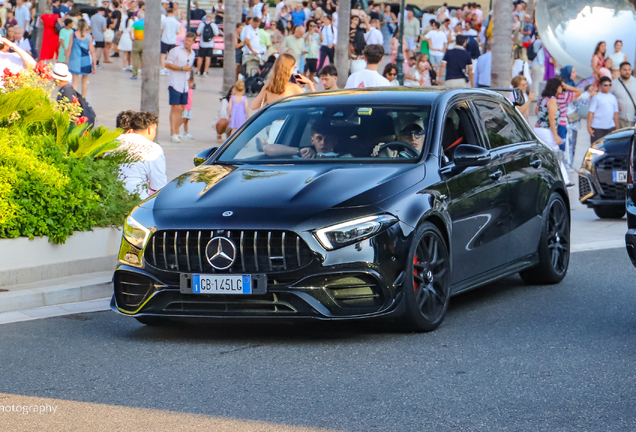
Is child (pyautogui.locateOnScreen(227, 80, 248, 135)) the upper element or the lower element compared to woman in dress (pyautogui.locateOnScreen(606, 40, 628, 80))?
lower

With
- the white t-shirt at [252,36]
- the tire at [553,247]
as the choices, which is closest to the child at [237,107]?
the tire at [553,247]

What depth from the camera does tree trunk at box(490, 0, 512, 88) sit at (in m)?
18.4

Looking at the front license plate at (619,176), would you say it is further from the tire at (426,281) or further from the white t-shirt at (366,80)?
the tire at (426,281)

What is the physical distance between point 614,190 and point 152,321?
8123mm

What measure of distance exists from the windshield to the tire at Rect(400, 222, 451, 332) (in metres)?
0.64

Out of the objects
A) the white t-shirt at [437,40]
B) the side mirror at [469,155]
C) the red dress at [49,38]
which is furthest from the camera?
the white t-shirt at [437,40]

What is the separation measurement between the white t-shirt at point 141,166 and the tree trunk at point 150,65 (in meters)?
5.31

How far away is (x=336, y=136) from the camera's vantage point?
778cm

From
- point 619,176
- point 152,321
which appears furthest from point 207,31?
point 152,321

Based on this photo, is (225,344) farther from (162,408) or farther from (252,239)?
(162,408)

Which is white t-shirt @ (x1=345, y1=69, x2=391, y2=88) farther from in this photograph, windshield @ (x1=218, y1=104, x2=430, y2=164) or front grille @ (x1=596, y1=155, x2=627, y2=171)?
windshield @ (x1=218, y1=104, x2=430, y2=164)

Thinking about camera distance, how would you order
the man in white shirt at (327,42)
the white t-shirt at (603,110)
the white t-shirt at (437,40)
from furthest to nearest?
the white t-shirt at (437,40), the man in white shirt at (327,42), the white t-shirt at (603,110)

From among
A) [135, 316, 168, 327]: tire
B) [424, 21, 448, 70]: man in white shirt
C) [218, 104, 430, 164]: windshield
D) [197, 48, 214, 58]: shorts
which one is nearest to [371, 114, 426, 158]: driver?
[218, 104, 430, 164]: windshield

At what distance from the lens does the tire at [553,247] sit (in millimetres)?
9016
